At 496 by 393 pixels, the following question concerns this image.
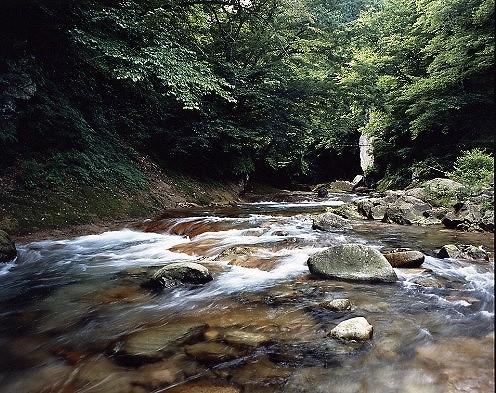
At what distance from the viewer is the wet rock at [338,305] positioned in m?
3.85

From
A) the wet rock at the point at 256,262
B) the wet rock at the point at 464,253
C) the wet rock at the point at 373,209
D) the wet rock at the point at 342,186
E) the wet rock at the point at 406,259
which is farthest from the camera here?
the wet rock at the point at 342,186

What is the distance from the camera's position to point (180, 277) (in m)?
5.07

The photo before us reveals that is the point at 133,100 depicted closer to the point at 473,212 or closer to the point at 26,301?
the point at 26,301

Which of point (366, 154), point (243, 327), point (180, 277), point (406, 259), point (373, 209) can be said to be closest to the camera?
point (243, 327)

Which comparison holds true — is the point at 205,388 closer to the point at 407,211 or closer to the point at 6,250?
the point at 6,250

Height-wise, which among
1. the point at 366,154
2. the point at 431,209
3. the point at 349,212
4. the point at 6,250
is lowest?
the point at 349,212

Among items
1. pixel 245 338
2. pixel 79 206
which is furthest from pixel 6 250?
pixel 245 338

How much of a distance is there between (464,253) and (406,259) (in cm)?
113

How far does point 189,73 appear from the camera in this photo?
26.4 feet

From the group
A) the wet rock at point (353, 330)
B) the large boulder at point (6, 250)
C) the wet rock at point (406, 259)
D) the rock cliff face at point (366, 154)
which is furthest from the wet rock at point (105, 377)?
the rock cliff face at point (366, 154)

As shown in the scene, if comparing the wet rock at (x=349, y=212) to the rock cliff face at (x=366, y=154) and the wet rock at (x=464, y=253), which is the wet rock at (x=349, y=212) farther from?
the rock cliff face at (x=366, y=154)

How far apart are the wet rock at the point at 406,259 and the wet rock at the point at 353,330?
7.35 ft

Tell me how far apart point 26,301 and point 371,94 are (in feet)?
57.0

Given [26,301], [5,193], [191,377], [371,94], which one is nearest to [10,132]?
[5,193]
